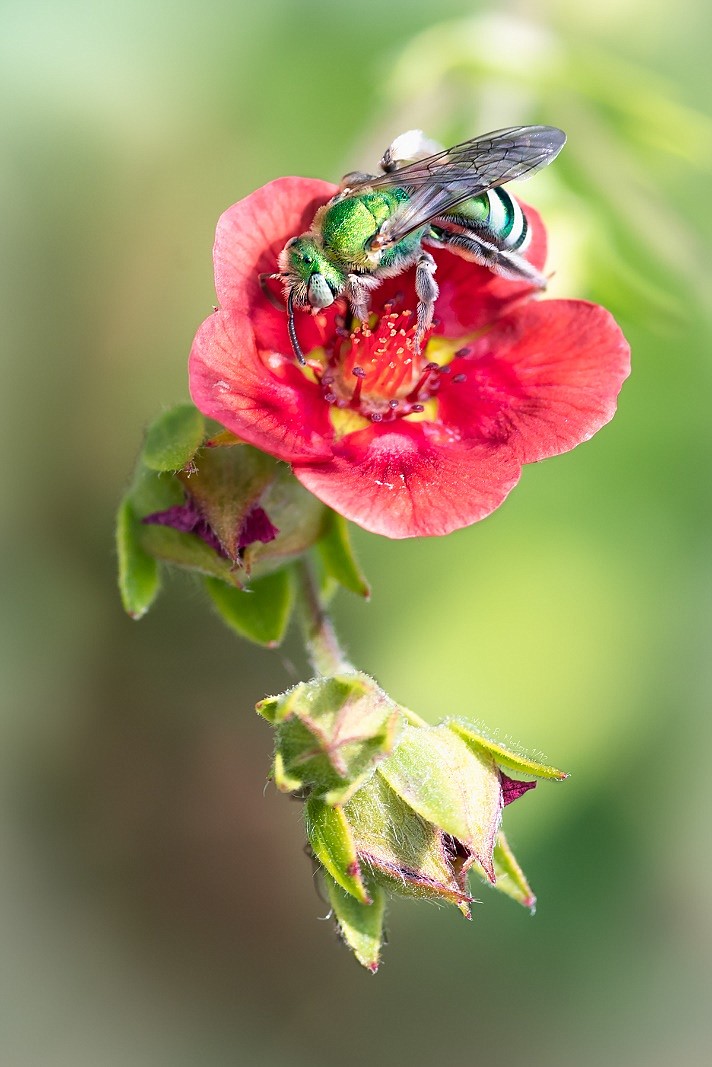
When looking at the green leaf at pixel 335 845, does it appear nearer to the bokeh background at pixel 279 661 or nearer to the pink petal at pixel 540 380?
the pink petal at pixel 540 380

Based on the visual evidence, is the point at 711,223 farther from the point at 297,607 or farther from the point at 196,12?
the point at 297,607

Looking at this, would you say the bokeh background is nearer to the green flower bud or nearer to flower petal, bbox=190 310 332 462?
flower petal, bbox=190 310 332 462

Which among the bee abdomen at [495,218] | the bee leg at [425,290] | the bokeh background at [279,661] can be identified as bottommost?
the bokeh background at [279,661]

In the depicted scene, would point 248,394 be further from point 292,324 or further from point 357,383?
point 357,383

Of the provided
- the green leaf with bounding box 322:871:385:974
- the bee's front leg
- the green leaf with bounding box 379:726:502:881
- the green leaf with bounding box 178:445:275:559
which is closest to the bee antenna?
the bee's front leg

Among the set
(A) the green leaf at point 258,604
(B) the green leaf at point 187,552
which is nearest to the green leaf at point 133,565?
(B) the green leaf at point 187,552

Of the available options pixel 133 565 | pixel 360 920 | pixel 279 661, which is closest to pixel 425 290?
pixel 133 565

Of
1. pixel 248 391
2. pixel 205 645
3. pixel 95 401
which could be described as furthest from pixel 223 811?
pixel 248 391
